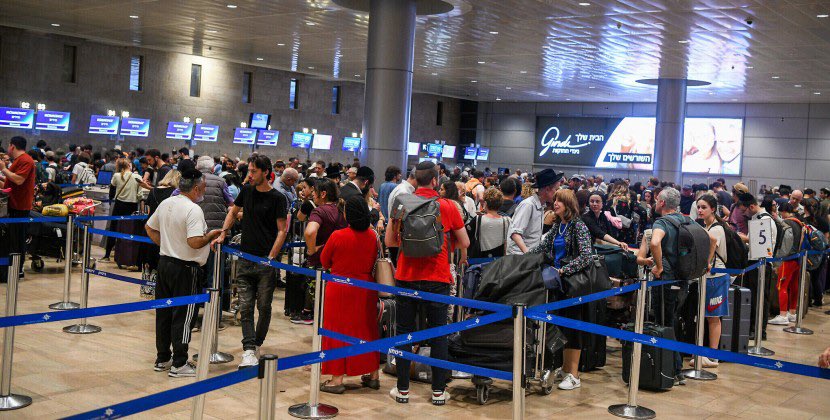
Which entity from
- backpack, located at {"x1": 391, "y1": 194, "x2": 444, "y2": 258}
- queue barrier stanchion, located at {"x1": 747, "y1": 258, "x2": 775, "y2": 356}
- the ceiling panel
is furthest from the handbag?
the ceiling panel

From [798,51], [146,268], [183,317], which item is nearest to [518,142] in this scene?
[798,51]

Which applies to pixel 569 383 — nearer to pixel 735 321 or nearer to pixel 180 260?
pixel 735 321

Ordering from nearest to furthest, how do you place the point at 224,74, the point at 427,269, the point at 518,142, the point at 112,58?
1. the point at 427,269
2. the point at 112,58
3. the point at 224,74
4. the point at 518,142

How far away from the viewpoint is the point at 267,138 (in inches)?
1121

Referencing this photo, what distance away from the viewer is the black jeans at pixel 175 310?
6531mm

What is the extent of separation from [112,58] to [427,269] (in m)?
21.6

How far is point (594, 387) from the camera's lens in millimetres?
7039

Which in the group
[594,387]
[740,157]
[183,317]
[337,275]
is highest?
[740,157]

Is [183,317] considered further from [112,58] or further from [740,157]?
[740,157]

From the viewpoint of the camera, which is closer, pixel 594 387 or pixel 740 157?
pixel 594 387

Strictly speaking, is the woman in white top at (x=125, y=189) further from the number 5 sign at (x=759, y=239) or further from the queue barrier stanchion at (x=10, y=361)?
the number 5 sign at (x=759, y=239)

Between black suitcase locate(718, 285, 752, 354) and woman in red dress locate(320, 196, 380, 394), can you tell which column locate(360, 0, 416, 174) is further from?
woman in red dress locate(320, 196, 380, 394)

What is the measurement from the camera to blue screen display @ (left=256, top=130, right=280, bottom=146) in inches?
1110

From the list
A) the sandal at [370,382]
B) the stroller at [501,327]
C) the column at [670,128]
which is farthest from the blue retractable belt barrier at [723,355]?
the column at [670,128]
